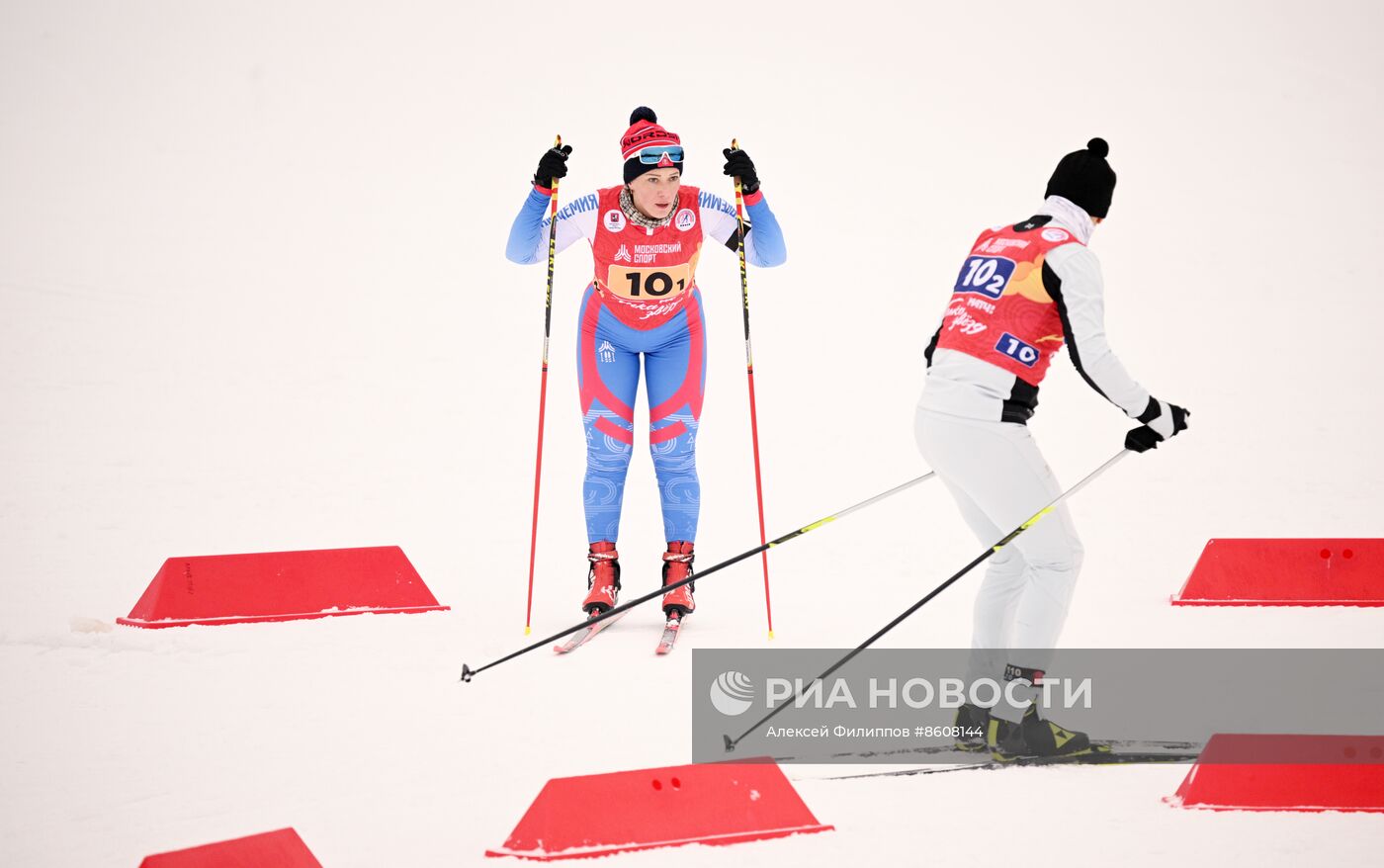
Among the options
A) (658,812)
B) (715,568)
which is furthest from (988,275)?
(658,812)

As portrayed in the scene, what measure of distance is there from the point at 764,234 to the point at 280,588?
2138 millimetres

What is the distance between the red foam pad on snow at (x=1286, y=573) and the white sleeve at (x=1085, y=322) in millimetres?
2105

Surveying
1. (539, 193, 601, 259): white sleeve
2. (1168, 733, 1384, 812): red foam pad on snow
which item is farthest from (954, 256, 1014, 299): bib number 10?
(539, 193, 601, 259): white sleeve

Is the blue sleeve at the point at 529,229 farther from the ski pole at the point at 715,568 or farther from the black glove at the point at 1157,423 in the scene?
the black glove at the point at 1157,423

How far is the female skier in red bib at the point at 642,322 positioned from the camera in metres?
4.64

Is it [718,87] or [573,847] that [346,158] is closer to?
[718,87]

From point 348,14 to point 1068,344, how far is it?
13.7 metres

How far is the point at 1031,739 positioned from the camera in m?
3.21

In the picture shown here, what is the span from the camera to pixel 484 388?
33.7ft

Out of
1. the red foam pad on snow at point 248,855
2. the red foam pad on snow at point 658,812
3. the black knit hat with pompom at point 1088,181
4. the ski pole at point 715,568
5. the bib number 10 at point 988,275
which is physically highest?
the black knit hat with pompom at point 1088,181

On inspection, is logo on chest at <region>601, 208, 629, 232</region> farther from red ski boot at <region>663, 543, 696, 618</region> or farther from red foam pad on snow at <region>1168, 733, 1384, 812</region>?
red foam pad on snow at <region>1168, 733, 1384, 812</region>

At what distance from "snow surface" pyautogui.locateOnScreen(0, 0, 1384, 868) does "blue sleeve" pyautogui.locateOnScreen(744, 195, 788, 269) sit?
1.31 m

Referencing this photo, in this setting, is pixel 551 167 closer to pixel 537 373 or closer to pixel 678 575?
pixel 678 575

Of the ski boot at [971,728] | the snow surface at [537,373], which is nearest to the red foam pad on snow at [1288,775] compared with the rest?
the snow surface at [537,373]
